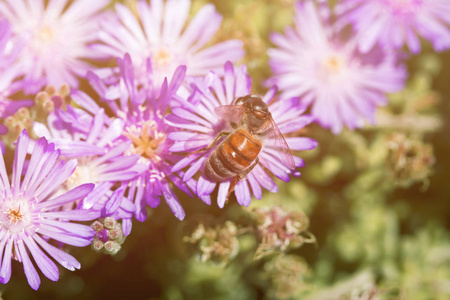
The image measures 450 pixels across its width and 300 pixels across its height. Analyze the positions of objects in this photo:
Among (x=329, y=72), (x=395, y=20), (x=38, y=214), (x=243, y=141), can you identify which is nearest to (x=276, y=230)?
(x=243, y=141)

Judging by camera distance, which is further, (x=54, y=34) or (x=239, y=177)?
(x=54, y=34)

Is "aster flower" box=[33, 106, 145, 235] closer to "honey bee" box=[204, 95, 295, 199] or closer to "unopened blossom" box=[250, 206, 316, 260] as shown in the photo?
"honey bee" box=[204, 95, 295, 199]

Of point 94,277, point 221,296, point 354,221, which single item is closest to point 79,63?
point 94,277

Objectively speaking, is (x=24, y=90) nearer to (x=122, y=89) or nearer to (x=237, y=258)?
(x=122, y=89)

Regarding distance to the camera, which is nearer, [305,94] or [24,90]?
[24,90]

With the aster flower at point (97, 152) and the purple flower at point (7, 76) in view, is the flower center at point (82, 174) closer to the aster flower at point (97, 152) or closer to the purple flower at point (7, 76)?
the aster flower at point (97, 152)

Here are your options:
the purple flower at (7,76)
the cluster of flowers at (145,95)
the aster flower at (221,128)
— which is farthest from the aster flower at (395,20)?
the purple flower at (7,76)

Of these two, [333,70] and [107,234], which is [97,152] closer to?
[107,234]
